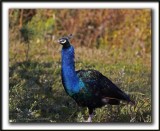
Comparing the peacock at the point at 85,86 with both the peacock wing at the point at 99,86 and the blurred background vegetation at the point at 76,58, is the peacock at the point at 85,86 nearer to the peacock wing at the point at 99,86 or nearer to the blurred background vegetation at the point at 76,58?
the peacock wing at the point at 99,86

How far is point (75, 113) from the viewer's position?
600 centimetres

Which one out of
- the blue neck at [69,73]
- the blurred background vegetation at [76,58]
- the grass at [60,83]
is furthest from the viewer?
the blurred background vegetation at [76,58]

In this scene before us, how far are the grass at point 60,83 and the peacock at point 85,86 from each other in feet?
0.69

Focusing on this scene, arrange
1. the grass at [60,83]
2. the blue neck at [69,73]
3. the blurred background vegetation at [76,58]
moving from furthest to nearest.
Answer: the blurred background vegetation at [76,58] < the grass at [60,83] < the blue neck at [69,73]

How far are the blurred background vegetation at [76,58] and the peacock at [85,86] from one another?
206 millimetres

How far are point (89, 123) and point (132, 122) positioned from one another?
0.38m

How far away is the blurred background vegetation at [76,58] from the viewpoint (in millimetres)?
5898

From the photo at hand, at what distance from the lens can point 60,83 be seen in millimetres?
6914

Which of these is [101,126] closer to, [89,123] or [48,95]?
[89,123]

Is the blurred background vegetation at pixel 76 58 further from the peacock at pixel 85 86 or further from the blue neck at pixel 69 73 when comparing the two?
the blue neck at pixel 69 73

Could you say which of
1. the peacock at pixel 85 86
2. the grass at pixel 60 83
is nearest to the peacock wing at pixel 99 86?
the peacock at pixel 85 86

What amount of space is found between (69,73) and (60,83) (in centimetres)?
154

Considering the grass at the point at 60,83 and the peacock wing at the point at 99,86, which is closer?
the peacock wing at the point at 99,86

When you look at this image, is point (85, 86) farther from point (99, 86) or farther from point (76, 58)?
point (76, 58)
